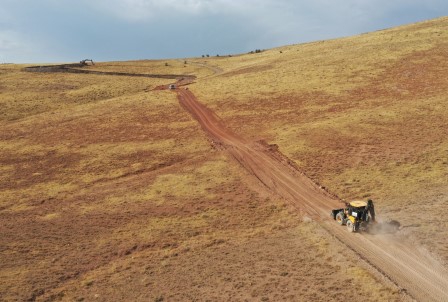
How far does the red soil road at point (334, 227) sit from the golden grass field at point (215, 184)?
94cm

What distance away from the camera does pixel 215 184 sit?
35.0 metres

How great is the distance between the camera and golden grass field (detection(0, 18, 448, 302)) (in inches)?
850

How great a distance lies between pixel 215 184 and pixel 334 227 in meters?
12.4

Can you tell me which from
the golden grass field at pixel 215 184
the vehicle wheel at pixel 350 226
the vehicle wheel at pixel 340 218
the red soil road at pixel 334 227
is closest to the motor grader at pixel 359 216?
the vehicle wheel at pixel 350 226

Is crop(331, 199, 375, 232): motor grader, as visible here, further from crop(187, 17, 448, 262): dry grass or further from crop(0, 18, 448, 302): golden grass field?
crop(187, 17, 448, 262): dry grass

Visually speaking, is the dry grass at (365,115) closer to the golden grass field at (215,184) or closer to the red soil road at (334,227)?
the golden grass field at (215,184)

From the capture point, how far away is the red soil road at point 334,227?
1959cm

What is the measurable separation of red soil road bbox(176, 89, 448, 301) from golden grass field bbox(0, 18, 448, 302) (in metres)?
0.94

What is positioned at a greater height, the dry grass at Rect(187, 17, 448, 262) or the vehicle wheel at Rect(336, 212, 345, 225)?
the dry grass at Rect(187, 17, 448, 262)

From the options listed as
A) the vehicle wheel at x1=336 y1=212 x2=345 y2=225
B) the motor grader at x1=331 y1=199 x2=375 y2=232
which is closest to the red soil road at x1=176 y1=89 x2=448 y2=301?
the vehicle wheel at x1=336 y1=212 x2=345 y2=225

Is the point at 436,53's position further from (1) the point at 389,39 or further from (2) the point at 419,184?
(2) the point at 419,184

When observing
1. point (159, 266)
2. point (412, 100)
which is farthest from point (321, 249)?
point (412, 100)

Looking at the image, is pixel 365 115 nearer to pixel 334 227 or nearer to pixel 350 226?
pixel 334 227

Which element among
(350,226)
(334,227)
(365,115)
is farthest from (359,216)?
(365,115)
